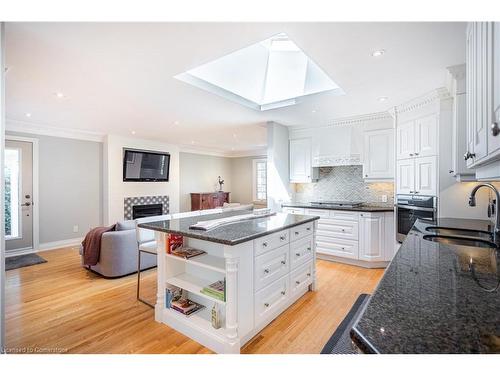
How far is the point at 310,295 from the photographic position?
2.79m

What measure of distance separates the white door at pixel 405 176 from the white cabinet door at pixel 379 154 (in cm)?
31

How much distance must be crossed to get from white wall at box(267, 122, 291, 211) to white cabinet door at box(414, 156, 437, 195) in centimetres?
208

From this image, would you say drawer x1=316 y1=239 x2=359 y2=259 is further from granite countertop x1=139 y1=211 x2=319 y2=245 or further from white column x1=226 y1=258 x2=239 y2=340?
white column x1=226 y1=258 x2=239 y2=340

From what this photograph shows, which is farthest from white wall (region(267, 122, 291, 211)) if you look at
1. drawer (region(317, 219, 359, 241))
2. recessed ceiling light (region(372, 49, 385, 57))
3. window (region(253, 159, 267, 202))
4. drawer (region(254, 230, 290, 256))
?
window (region(253, 159, 267, 202))

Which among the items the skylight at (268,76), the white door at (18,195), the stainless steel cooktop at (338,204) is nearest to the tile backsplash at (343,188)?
the stainless steel cooktop at (338,204)

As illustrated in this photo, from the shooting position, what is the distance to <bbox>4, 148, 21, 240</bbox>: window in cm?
437

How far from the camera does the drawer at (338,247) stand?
12.3ft

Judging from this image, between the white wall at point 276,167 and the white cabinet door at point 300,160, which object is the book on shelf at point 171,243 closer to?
the white wall at point 276,167

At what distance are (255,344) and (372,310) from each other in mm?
1556

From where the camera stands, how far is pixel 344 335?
5.40 ft
